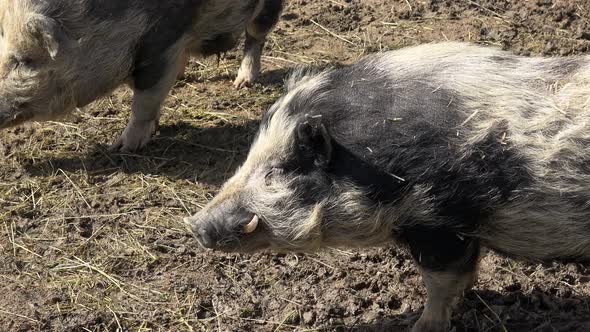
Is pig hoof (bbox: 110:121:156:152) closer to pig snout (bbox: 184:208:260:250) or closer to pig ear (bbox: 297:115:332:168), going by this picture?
pig snout (bbox: 184:208:260:250)

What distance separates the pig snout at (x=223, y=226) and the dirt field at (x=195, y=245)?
75 centimetres

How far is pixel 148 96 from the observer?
20.6 ft

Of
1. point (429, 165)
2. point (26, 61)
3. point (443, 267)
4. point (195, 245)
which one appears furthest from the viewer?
point (26, 61)

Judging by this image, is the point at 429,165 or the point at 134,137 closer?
the point at 429,165

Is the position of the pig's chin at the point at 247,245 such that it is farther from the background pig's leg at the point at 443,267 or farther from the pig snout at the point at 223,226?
the background pig's leg at the point at 443,267

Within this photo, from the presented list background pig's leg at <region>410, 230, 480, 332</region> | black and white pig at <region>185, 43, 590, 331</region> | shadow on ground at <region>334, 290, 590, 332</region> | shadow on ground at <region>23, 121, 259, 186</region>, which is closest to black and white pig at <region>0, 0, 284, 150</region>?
shadow on ground at <region>23, 121, 259, 186</region>

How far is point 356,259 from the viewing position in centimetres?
525

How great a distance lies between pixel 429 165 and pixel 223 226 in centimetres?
99

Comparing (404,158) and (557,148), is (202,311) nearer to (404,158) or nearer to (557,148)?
(404,158)

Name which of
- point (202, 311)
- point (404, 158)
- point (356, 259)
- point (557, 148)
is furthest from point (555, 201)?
point (202, 311)

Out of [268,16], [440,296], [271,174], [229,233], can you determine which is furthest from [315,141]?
[268,16]

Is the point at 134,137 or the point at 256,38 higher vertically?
the point at 256,38

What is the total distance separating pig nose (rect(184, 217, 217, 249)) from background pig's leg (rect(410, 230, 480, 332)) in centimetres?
92

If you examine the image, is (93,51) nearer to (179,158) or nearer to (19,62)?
(19,62)
